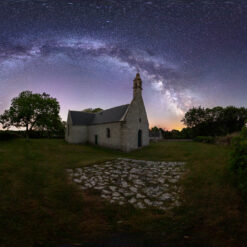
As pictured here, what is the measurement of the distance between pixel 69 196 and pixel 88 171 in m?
3.68

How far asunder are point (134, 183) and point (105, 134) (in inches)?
699

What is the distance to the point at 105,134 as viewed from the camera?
25.3 meters

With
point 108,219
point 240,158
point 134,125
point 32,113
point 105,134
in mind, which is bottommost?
point 108,219

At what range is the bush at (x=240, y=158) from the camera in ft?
17.4

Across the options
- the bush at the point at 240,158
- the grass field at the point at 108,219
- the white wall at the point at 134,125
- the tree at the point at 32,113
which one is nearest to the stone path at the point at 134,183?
the grass field at the point at 108,219

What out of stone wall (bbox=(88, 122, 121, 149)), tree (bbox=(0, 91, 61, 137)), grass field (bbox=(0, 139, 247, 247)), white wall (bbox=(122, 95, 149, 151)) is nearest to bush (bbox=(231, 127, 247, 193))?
grass field (bbox=(0, 139, 247, 247))

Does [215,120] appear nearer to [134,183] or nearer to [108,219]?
[134,183]

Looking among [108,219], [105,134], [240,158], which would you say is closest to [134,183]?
[108,219]

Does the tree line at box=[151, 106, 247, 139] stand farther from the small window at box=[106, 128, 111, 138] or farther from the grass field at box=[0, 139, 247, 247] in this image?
the grass field at box=[0, 139, 247, 247]

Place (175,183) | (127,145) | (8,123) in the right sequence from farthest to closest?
(8,123)
(127,145)
(175,183)

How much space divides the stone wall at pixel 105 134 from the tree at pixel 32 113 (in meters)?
8.84

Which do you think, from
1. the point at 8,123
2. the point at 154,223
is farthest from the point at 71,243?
the point at 8,123

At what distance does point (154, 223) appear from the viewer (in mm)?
4617

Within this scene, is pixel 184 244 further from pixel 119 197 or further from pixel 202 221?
pixel 119 197
